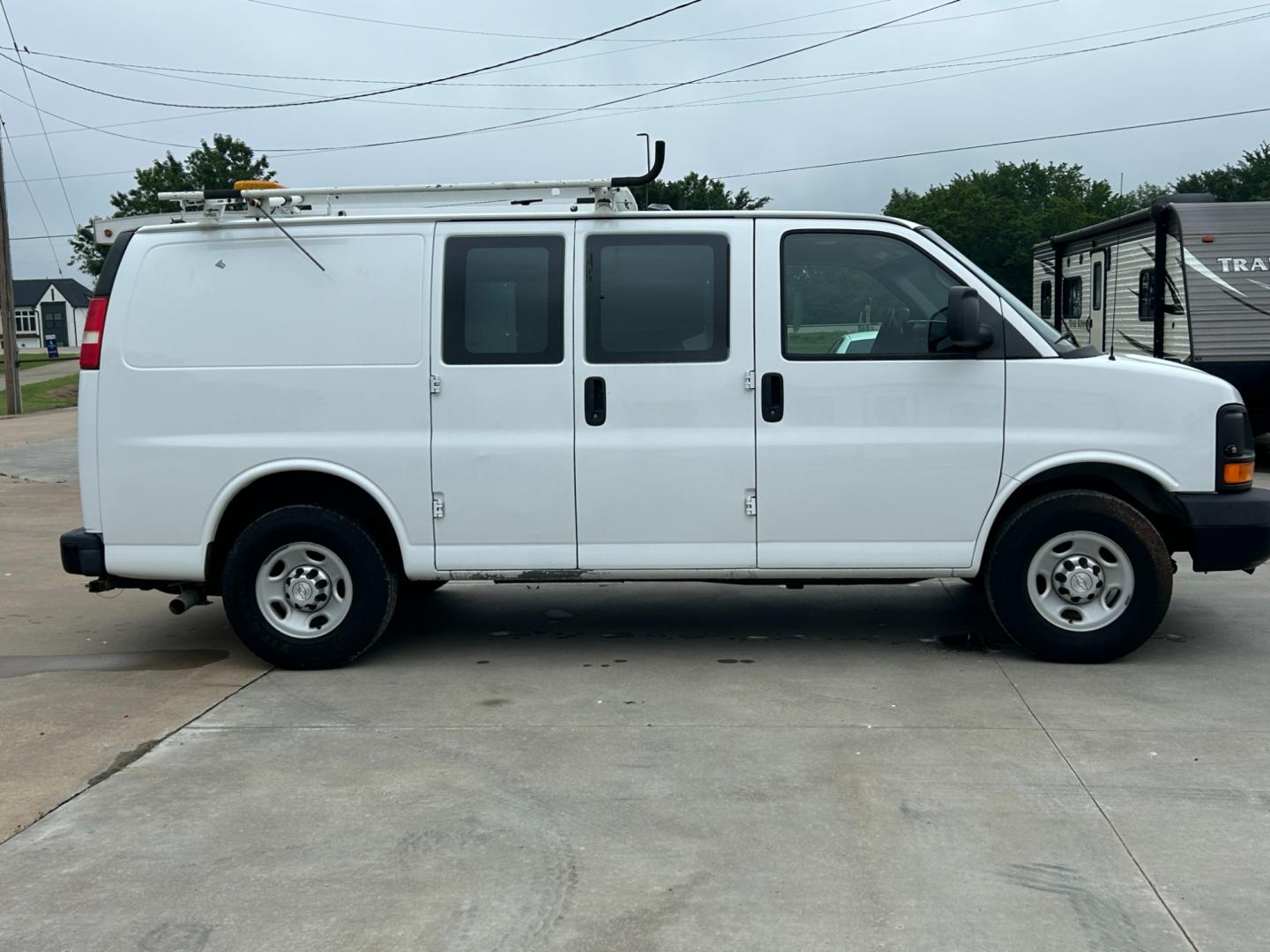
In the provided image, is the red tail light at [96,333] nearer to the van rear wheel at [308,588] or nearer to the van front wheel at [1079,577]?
the van rear wheel at [308,588]

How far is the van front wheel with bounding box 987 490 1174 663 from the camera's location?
249 inches

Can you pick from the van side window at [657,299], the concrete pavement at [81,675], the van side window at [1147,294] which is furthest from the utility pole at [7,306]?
the van side window at [657,299]

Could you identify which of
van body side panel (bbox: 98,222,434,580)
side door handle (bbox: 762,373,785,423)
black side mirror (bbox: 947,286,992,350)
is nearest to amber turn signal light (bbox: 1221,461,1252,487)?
black side mirror (bbox: 947,286,992,350)

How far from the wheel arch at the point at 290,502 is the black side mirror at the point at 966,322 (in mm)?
2957

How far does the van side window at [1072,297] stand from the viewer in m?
18.1

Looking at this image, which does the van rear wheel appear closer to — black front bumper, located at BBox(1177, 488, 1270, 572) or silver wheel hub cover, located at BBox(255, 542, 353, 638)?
silver wheel hub cover, located at BBox(255, 542, 353, 638)

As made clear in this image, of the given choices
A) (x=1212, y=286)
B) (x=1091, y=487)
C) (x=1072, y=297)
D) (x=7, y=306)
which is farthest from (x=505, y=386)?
(x=7, y=306)

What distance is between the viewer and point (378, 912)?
3816mm

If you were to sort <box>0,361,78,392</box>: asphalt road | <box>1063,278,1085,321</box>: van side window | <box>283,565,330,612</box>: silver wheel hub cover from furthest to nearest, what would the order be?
1. <box>0,361,78,392</box>: asphalt road
2. <box>1063,278,1085,321</box>: van side window
3. <box>283,565,330,612</box>: silver wheel hub cover

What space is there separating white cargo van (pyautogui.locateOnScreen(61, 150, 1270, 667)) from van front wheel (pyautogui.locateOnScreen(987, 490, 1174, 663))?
0.05 feet

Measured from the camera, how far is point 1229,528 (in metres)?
6.25

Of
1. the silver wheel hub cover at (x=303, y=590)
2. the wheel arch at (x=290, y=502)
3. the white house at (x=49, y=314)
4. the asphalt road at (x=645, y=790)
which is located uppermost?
the white house at (x=49, y=314)

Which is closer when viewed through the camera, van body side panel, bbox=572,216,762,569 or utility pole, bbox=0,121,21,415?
van body side panel, bbox=572,216,762,569

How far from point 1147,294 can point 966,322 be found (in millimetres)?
10846
